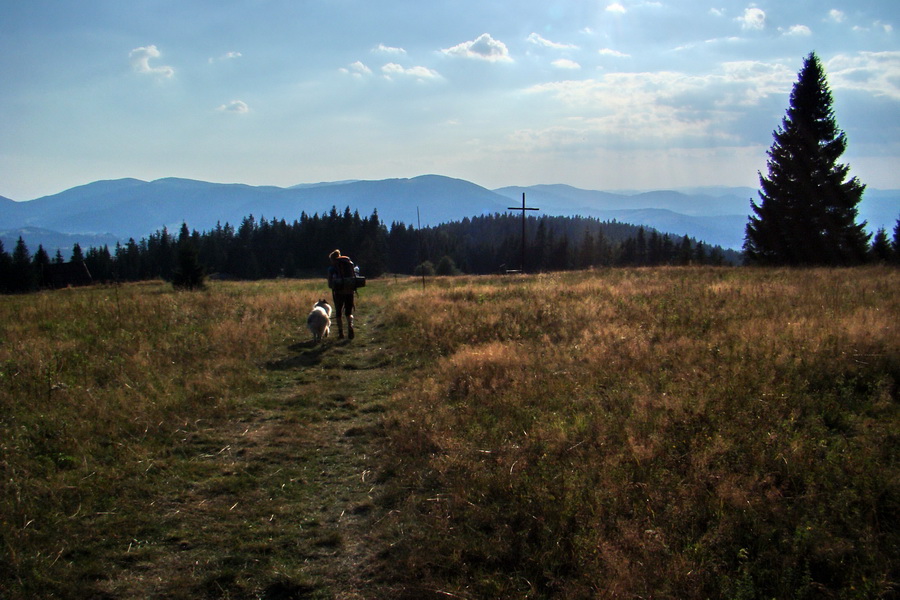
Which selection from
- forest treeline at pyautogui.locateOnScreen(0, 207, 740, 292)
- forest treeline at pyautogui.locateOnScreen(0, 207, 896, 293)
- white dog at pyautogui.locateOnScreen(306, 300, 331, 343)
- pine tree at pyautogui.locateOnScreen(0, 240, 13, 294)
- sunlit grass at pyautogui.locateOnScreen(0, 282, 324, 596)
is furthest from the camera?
forest treeline at pyautogui.locateOnScreen(0, 207, 740, 292)

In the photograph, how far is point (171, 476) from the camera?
16.9ft

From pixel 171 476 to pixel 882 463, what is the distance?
681cm

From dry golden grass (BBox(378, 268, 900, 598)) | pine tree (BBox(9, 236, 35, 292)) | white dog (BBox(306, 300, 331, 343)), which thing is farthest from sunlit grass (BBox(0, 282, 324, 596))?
pine tree (BBox(9, 236, 35, 292))

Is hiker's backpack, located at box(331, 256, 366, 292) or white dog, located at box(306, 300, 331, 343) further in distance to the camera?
hiker's backpack, located at box(331, 256, 366, 292)

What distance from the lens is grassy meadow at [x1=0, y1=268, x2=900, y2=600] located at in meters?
3.40

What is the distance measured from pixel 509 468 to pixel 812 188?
3412 centimetres

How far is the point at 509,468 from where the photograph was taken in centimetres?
479

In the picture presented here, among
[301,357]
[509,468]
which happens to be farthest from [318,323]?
[509,468]

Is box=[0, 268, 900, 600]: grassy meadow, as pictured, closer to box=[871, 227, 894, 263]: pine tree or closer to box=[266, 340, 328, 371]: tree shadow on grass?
box=[266, 340, 328, 371]: tree shadow on grass

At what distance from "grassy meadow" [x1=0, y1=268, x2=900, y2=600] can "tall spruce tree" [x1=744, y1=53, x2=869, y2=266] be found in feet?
79.4

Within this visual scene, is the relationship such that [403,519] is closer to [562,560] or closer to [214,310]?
[562,560]

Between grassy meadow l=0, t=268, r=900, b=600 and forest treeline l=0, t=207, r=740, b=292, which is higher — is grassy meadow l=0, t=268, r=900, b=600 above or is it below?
below

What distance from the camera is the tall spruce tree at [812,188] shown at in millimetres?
28500

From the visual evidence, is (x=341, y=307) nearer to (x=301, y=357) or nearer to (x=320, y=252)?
(x=301, y=357)
